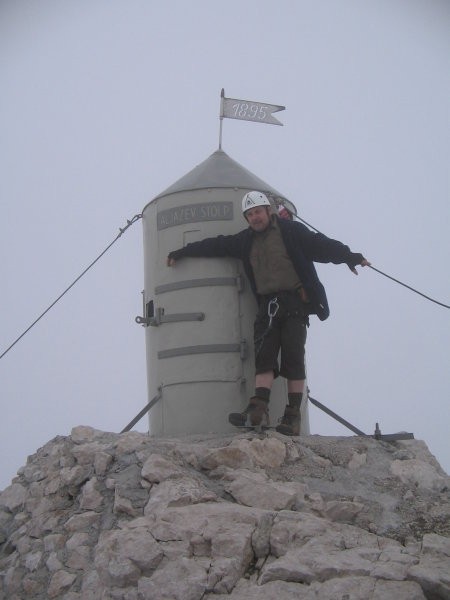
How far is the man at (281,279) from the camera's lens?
6.75 meters

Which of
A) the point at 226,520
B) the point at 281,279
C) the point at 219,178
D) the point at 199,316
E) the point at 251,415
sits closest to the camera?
the point at 226,520

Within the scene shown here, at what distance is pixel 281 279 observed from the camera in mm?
6926

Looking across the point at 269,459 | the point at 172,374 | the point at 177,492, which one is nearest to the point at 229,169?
the point at 172,374

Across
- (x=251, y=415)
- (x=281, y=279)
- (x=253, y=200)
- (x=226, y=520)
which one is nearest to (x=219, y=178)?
(x=253, y=200)

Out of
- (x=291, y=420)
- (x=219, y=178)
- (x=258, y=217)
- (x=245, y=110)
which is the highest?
(x=245, y=110)

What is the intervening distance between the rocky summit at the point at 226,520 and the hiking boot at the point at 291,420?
194 mm

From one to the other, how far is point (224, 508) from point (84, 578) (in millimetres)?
1131

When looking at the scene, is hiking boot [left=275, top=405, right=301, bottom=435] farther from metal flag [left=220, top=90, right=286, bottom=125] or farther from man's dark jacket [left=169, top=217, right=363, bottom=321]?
metal flag [left=220, top=90, right=286, bottom=125]

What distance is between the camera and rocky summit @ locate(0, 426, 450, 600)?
4531 millimetres

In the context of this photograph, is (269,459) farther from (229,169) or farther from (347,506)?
(229,169)

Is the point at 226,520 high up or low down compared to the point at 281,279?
down

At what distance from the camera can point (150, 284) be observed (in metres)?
7.79

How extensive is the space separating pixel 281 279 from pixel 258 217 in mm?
666

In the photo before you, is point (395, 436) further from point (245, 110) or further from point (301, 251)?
point (245, 110)
